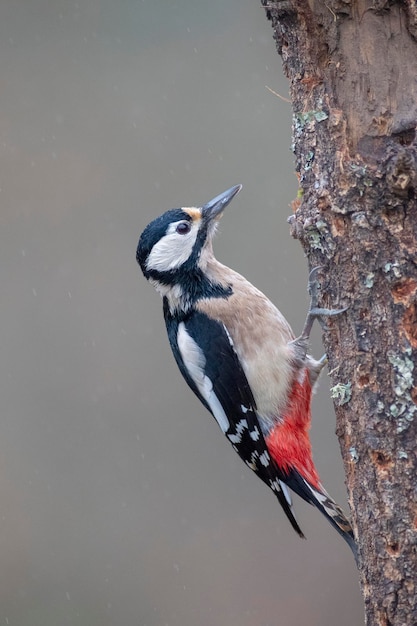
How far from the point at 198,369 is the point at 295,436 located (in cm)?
44

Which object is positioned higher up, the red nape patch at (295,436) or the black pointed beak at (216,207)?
the black pointed beak at (216,207)

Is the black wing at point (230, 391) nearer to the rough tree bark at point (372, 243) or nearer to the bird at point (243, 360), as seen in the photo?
the bird at point (243, 360)

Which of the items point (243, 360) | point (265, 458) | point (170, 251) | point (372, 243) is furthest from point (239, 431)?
point (372, 243)

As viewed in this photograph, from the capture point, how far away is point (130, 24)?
6781 millimetres

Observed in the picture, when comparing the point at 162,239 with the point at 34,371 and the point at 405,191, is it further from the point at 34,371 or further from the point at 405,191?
the point at 34,371

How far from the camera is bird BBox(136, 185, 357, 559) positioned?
11.2 feet

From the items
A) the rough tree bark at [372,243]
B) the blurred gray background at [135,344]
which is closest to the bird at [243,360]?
the rough tree bark at [372,243]

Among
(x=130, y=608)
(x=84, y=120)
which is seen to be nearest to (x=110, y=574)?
(x=130, y=608)

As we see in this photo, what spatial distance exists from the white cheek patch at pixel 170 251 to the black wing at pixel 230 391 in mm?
204

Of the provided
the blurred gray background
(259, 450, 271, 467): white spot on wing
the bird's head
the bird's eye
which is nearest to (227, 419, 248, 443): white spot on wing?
(259, 450, 271, 467): white spot on wing

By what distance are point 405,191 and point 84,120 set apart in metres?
4.72

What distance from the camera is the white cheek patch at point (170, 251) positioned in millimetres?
3494

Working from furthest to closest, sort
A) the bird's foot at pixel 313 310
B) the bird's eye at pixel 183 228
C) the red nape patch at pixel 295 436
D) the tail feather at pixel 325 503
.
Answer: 1. the bird's eye at pixel 183 228
2. the red nape patch at pixel 295 436
3. the tail feather at pixel 325 503
4. the bird's foot at pixel 313 310

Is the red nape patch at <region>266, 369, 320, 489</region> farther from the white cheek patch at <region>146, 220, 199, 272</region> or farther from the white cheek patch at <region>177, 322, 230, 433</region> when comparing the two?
the white cheek patch at <region>146, 220, 199, 272</region>
